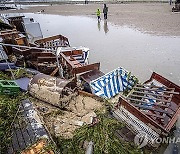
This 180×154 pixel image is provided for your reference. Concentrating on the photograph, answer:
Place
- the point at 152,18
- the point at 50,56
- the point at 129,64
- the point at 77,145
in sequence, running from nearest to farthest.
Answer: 1. the point at 77,145
2. the point at 50,56
3. the point at 129,64
4. the point at 152,18

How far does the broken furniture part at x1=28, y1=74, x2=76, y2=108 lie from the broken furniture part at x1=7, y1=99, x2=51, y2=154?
711 mm

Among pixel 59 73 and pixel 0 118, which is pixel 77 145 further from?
pixel 59 73

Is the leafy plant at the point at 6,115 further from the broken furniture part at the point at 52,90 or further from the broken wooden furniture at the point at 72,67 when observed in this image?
the broken wooden furniture at the point at 72,67

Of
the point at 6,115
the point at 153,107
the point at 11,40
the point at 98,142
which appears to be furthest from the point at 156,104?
the point at 11,40

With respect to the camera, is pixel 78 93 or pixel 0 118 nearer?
pixel 0 118

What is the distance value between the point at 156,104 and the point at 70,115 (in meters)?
2.26

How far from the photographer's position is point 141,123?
558 cm

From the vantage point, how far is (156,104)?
19.9ft

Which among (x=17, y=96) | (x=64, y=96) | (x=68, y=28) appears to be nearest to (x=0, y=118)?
(x=17, y=96)

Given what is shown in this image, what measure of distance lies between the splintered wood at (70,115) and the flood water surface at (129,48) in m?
3.43

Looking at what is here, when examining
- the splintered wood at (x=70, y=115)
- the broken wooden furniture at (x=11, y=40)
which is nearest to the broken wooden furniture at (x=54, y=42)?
the broken wooden furniture at (x=11, y=40)

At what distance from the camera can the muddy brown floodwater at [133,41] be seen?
10555 millimetres

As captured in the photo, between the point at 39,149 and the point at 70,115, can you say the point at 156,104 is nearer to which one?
the point at 70,115

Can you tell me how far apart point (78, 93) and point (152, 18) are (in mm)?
17334
